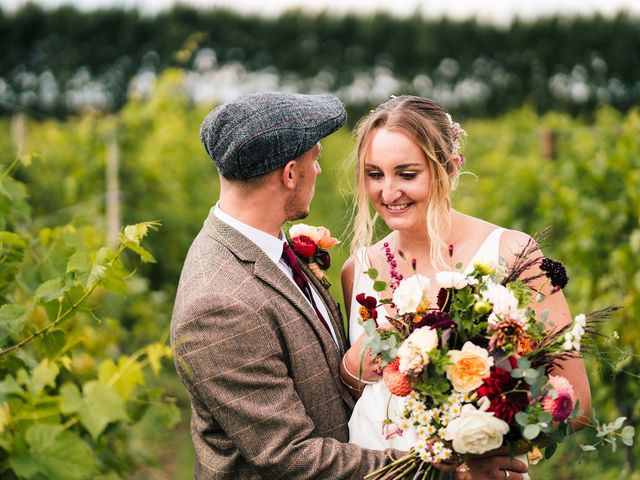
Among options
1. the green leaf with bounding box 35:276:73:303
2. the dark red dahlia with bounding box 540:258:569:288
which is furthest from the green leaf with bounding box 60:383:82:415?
the dark red dahlia with bounding box 540:258:569:288

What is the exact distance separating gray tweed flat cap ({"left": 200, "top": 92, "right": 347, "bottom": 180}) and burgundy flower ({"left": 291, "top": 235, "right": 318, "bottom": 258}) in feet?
1.39

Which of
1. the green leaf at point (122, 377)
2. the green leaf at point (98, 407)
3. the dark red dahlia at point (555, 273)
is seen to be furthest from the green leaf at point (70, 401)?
the dark red dahlia at point (555, 273)

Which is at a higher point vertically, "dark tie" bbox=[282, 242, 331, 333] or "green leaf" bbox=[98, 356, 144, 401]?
"green leaf" bbox=[98, 356, 144, 401]

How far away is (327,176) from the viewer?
Result: 579 inches

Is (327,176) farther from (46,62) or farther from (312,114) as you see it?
(46,62)

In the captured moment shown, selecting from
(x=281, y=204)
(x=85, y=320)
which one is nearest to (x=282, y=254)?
(x=281, y=204)

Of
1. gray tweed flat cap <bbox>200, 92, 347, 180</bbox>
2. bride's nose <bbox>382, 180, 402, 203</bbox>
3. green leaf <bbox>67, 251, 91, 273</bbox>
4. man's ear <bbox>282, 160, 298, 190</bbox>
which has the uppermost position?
gray tweed flat cap <bbox>200, 92, 347, 180</bbox>

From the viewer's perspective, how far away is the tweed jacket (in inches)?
88.8

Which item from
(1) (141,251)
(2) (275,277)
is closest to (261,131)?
(2) (275,277)

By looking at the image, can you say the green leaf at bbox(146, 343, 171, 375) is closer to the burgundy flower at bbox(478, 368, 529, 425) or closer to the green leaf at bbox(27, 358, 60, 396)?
the green leaf at bbox(27, 358, 60, 396)

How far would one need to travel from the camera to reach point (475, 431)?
1.93 metres

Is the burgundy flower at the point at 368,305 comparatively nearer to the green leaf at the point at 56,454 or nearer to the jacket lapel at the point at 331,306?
the jacket lapel at the point at 331,306

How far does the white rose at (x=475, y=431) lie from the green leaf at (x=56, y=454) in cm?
89

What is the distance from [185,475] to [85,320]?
138cm
